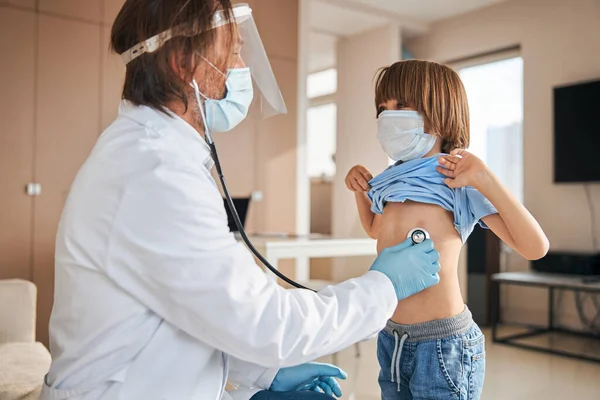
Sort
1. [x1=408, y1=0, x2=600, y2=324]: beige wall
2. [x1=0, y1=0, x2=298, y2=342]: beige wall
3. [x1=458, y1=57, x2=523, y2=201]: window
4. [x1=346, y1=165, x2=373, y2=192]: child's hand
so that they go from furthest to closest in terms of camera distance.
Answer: [x1=458, y1=57, x2=523, y2=201]: window, [x1=408, y1=0, x2=600, y2=324]: beige wall, [x1=0, y1=0, x2=298, y2=342]: beige wall, [x1=346, y1=165, x2=373, y2=192]: child's hand

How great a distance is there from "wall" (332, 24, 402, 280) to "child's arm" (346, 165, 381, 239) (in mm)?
3626

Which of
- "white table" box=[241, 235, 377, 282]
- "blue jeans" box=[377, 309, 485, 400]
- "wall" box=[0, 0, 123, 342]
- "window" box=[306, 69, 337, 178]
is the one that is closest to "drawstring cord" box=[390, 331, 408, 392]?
"blue jeans" box=[377, 309, 485, 400]

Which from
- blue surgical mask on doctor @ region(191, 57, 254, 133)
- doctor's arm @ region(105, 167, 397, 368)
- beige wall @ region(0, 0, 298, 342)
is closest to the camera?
doctor's arm @ region(105, 167, 397, 368)

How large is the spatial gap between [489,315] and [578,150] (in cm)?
145

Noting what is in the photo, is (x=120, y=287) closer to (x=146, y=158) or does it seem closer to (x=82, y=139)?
(x=146, y=158)

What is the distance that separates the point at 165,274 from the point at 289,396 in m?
0.41

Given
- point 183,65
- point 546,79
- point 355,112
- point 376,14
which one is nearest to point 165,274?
point 183,65

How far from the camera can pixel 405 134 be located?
1239 mm

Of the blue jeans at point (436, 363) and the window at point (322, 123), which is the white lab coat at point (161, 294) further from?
the window at point (322, 123)

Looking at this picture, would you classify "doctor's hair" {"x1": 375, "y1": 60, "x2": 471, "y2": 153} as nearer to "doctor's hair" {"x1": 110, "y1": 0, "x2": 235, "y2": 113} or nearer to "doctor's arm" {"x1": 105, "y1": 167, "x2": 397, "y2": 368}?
"doctor's hair" {"x1": 110, "y1": 0, "x2": 235, "y2": 113}

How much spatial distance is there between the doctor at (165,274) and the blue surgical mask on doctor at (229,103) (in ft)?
0.13

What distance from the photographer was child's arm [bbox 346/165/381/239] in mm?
1400

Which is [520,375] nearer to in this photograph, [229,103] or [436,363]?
[436,363]

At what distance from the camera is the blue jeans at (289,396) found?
986 millimetres
